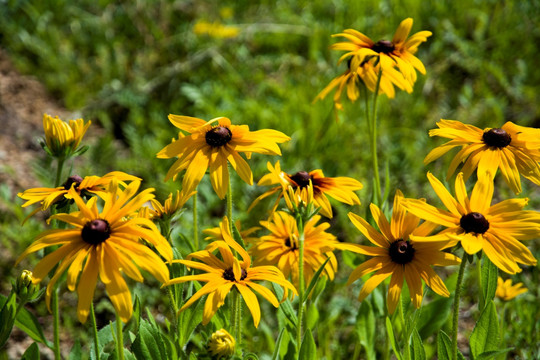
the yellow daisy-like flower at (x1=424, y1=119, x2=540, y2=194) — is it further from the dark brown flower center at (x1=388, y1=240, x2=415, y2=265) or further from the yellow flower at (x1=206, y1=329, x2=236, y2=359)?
the yellow flower at (x1=206, y1=329, x2=236, y2=359)

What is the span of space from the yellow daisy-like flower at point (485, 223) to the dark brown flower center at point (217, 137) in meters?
0.53

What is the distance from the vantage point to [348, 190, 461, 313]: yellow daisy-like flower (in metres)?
1.57

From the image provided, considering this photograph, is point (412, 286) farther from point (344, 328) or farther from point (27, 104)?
point (27, 104)

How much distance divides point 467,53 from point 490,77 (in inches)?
12.3

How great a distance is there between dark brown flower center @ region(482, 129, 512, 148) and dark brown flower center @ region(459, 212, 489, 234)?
300mm

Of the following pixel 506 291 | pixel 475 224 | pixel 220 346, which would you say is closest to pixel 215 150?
pixel 220 346

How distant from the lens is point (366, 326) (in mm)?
2334

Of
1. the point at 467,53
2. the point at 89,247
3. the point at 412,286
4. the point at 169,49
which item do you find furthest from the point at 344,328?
the point at 169,49

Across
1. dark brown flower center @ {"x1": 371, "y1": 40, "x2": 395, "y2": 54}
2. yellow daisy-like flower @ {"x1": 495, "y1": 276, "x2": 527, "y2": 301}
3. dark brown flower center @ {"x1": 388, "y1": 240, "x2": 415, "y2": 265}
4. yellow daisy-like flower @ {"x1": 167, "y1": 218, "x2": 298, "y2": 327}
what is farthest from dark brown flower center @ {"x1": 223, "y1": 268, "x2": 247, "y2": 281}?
yellow daisy-like flower @ {"x1": 495, "y1": 276, "x2": 527, "y2": 301}

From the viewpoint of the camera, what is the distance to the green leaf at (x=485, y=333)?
175 centimetres

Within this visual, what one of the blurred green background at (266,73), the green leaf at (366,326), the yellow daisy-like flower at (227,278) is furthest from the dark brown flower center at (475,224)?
the blurred green background at (266,73)

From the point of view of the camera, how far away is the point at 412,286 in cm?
159

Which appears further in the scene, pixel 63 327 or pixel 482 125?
pixel 482 125

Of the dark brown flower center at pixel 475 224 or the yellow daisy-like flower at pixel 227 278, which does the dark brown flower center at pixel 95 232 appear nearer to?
the yellow daisy-like flower at pixel 227 278
